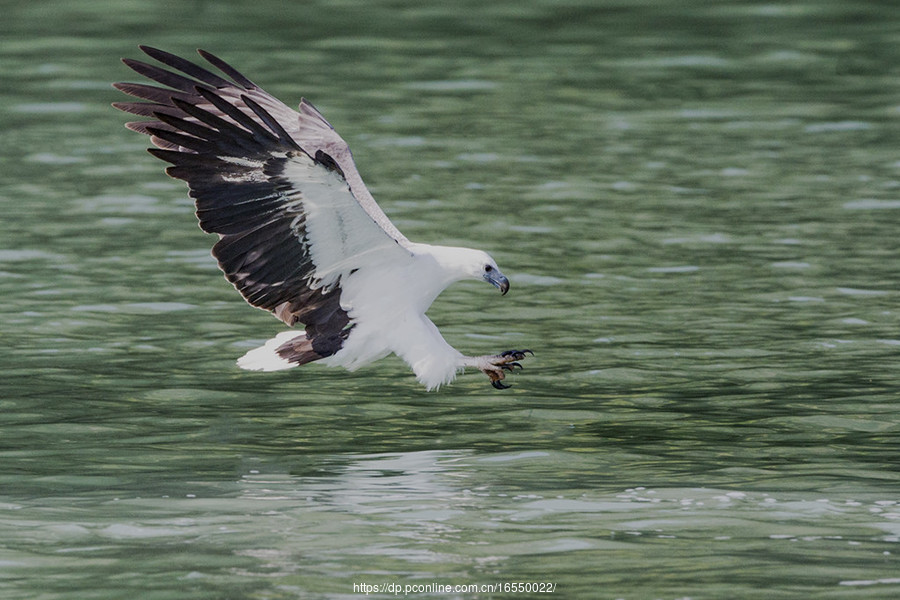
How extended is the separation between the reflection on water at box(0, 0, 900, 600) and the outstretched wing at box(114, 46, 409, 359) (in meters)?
0.83

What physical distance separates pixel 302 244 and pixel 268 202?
375 millimetres

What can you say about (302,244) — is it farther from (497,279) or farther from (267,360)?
(497,279)

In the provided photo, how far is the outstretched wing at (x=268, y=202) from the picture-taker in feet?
27.9

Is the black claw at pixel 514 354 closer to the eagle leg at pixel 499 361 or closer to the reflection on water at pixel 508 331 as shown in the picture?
the eagle leg at pixel 499 361

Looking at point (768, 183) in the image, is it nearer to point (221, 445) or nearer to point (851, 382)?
point (851, 382)

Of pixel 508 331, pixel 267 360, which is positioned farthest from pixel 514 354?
pixel 508 331

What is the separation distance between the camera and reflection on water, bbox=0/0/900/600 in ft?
25.3

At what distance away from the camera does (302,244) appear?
9039 millimetres

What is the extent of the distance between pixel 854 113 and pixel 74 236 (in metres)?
8.30

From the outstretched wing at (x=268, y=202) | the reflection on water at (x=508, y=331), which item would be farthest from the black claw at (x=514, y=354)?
the outstretched wing at (x=268, y=202)

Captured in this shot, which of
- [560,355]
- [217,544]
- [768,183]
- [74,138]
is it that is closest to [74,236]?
[74,138]

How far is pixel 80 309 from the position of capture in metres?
12.7

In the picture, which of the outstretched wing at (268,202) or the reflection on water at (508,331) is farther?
the outstretched wing at (268,202)

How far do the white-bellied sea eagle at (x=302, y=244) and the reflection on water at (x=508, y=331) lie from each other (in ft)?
1.84
